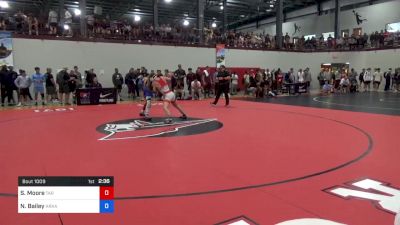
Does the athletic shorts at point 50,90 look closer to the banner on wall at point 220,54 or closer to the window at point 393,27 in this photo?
the banner on wall at point 220,54

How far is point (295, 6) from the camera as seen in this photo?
37188mm

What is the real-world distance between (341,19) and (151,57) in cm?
2132

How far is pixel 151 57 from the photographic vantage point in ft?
70.4

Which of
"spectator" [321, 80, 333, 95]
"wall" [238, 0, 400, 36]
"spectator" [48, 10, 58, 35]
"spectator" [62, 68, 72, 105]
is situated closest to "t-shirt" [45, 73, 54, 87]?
"spectator" [62, 68, 72, 105]

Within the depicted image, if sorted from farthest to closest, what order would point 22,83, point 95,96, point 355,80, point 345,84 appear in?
point 355,80, point 345,84, point 95,96, point 22,83

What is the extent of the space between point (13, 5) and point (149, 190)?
34.2m

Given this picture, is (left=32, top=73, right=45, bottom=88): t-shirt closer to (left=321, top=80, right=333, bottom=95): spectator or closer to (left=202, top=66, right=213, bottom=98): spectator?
(left=202, top=66, right=213, bottom=98): spectator

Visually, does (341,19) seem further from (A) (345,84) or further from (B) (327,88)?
(B) (327,88)

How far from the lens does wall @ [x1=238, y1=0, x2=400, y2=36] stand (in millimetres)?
28795

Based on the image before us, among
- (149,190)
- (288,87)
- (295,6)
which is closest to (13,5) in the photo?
(288,87)

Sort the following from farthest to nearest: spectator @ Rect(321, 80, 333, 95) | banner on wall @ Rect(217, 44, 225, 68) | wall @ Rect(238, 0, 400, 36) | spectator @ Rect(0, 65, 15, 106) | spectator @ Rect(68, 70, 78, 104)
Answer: wall @ Rect(238, 0, 400, 36), banner on wall @ Rect(217, 44, 225, 68), spectator @ Rect(321, 80, 333, 95), spectator @ Rect(68, 70, 78, 104), spectator @ Rect(0, 65, 15, 106)

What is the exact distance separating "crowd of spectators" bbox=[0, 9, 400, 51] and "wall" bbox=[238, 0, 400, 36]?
3036 millimetres

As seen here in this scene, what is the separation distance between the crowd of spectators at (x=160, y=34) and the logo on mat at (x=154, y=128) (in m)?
11.7

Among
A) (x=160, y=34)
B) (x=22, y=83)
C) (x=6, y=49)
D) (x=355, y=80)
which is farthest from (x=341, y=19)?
(x=22, y=83)
